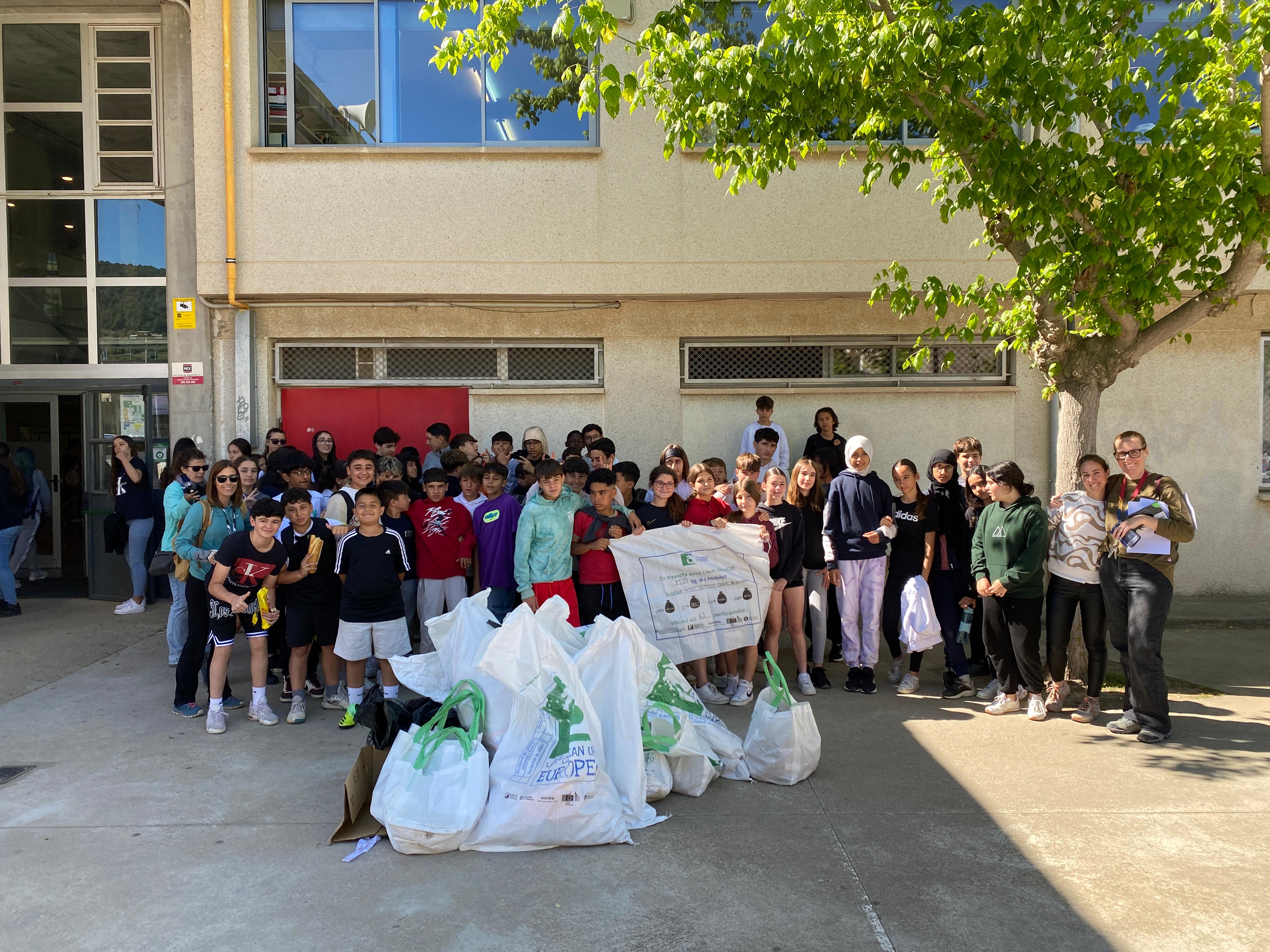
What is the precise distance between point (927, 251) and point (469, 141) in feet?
16.3

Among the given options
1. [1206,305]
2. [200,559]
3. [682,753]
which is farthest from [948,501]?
[200,559]

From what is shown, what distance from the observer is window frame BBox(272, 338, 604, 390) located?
9758 mm

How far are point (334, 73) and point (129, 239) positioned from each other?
10.3 feet

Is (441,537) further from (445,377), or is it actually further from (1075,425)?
A: (1075,425)

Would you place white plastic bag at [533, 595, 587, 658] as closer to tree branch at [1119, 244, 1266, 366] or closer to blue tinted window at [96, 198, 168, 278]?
tree branch at [1119, 244, 1266, 366]

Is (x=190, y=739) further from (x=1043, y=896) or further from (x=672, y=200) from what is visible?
(x=672, y=200)

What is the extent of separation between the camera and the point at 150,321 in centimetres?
1012

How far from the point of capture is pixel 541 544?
20.2 ft

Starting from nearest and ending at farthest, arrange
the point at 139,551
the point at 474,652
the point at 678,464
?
the point at 474,652
the point at 678,464
the point at 139,551

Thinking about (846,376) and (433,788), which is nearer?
(433,788)

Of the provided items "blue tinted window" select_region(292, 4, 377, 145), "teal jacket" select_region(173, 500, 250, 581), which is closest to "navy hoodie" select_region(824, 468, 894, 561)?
"teal jacket" select_region(173, 500, 250, 581)

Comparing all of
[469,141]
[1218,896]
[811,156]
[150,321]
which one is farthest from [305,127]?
[1218,896]

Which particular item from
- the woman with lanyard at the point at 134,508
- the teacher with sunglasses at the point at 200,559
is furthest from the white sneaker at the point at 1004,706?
the woman with lanyard at the point at 134,508

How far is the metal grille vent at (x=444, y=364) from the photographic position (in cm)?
983
